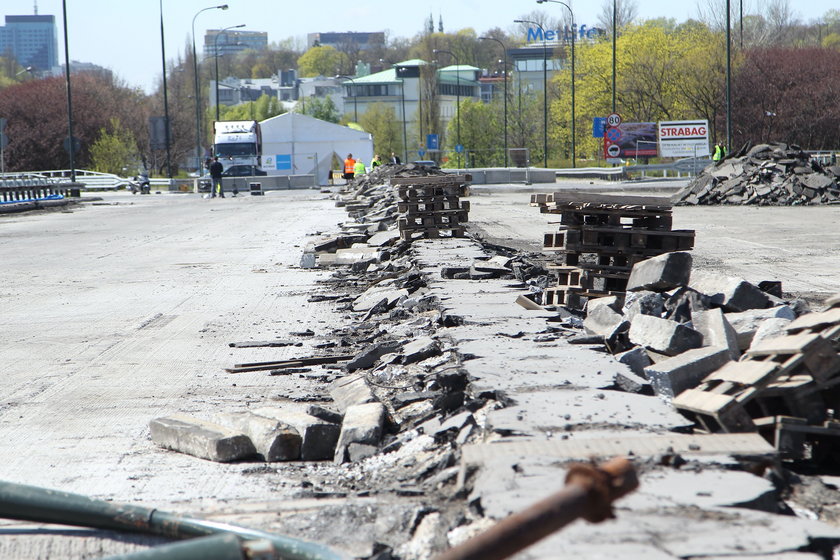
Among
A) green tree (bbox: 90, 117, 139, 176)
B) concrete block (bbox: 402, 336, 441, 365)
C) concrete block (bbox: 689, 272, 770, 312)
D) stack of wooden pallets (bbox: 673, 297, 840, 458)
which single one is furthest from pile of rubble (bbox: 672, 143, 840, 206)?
green tree (bbox: 90, 117, 139, 176)

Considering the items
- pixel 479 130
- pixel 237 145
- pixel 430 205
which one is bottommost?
pixel 430 205

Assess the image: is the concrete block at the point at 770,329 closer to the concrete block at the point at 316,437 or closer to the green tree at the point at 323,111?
the concrete block at the point at 316,437

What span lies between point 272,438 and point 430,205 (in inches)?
439

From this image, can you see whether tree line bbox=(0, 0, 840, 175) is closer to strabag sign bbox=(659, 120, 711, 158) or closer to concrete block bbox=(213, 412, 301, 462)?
strabag sign bbox=(659, 120, 711, 158)

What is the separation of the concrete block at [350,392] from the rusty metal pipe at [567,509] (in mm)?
4040

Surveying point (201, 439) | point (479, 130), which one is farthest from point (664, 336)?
point (479, 130)

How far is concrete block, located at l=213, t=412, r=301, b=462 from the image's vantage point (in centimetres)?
541

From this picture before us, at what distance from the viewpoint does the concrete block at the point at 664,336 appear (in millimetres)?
5996

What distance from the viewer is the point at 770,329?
622 cm

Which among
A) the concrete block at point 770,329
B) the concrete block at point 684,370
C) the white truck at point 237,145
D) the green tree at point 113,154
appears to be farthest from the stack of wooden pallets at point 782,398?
the green tree at point 113,154

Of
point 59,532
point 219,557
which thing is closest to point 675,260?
point 59,532

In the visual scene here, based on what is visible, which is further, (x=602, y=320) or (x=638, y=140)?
(x=638, y=140)

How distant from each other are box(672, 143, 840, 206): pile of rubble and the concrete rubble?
2141 centimetres

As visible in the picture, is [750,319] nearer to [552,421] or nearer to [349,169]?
[552,421]
